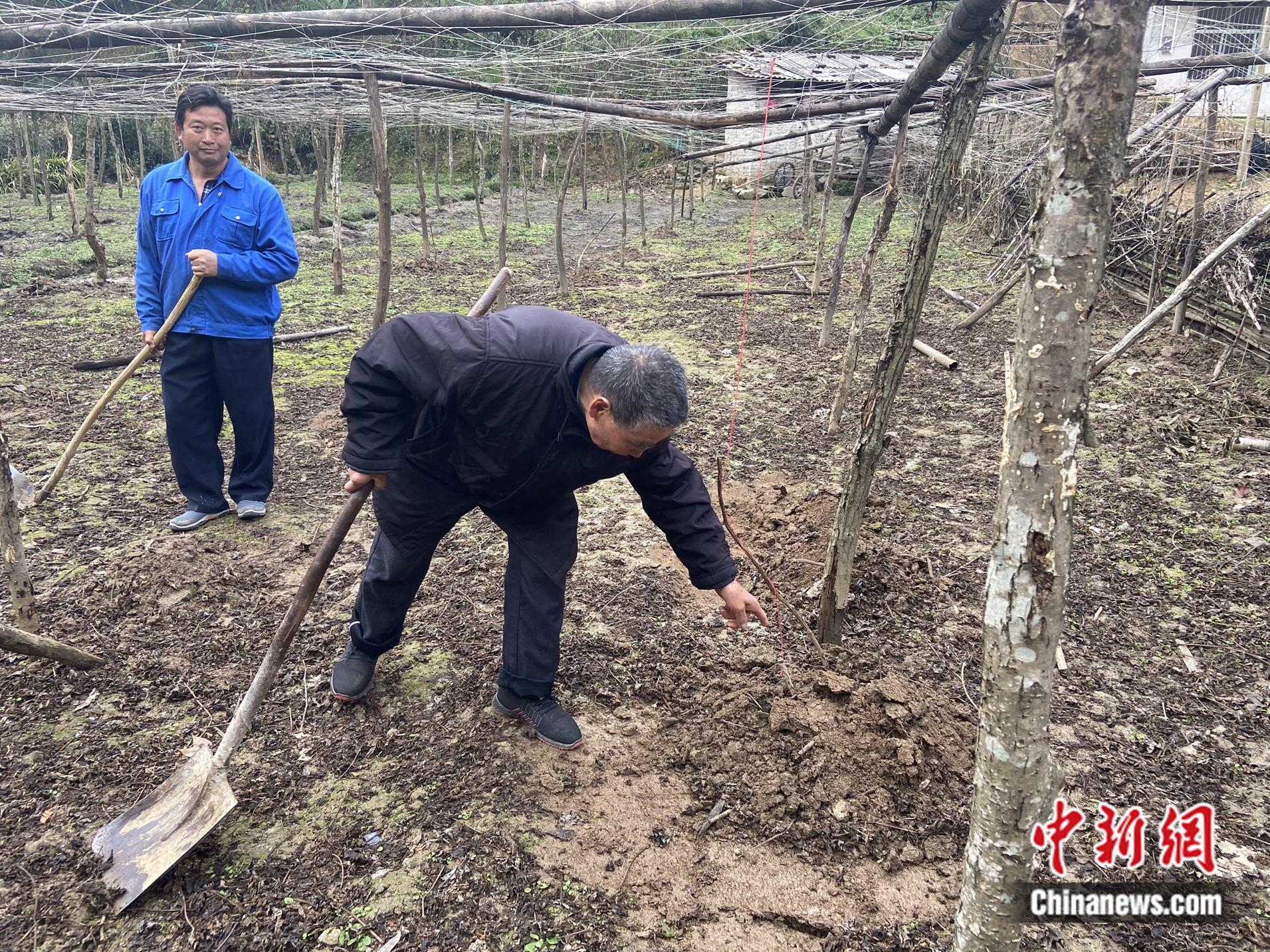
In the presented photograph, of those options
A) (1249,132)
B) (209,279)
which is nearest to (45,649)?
(209,279)

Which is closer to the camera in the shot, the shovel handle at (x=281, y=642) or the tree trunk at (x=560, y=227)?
the shovel handle at (x=281, y=642)

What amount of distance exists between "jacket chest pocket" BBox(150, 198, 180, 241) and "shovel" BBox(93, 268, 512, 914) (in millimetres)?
2105

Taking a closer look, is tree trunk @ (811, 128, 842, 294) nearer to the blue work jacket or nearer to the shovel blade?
the blue work jacket

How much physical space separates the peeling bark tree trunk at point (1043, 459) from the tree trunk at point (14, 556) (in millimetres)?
3036

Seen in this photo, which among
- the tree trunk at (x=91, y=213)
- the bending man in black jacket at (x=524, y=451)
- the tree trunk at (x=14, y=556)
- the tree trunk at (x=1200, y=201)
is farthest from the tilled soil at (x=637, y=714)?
the tree trunk at (x=91, y=213)

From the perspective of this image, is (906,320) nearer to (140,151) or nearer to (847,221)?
(847,221)

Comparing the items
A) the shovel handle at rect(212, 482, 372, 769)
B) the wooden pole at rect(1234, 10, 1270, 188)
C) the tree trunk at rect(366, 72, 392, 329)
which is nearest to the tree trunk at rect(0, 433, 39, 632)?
the shovel handle at rect(212, 482, 372, 769)

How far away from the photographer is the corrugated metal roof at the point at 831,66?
5047 mm

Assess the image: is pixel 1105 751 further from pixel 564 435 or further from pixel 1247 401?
pixel 1247 401

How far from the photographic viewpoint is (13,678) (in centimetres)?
281

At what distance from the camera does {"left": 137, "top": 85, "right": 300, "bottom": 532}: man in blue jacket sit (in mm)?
3600

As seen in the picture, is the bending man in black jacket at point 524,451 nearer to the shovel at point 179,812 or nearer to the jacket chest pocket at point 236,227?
the shovel at point 179,812

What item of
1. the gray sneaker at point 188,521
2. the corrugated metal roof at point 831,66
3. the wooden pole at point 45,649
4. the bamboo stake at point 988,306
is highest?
the corrugated metal roof at point 831,66

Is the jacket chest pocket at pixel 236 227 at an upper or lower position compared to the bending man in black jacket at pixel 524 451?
upper
